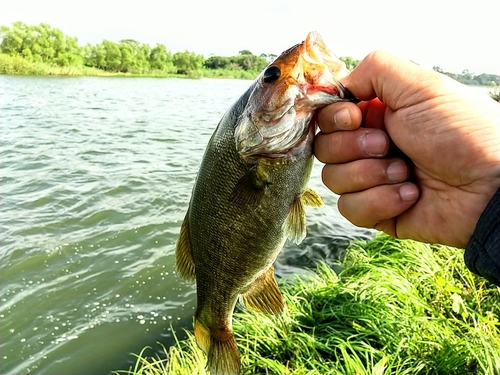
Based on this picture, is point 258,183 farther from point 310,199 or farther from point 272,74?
point 272,74

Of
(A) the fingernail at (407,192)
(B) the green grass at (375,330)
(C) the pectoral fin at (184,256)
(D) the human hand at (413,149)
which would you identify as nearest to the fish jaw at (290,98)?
(D) the human hand at (413,149)

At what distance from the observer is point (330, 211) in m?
11.0

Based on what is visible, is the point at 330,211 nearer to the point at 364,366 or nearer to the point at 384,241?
the point at 384,241

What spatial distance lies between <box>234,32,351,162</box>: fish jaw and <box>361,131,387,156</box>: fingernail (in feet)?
1.07

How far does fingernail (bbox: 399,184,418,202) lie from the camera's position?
2244 millimetres

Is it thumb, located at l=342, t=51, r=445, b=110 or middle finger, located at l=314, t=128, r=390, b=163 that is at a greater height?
thumb, located at l=342, t=51, r=445, b=110

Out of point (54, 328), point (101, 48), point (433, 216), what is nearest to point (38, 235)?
point (54, 328)

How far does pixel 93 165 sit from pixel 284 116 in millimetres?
12065

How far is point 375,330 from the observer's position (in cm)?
439

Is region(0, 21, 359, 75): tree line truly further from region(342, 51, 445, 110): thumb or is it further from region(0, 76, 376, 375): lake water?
region(342, 51, 445, 110): thumb

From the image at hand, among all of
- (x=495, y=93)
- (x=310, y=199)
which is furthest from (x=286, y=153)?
(x=495, y=93)

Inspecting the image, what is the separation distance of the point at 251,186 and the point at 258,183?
0.04 m

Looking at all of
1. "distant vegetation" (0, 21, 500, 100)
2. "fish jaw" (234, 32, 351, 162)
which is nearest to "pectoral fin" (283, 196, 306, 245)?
"fish jaw" (234, 32, 351, 162)

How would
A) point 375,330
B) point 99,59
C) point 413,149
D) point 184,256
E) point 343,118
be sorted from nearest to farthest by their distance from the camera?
point 343,118, point 413,149, point 184,256, point 375,330, point 99,59
